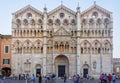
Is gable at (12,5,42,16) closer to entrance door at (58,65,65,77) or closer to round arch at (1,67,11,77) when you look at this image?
round arch at (1,67,11,77)

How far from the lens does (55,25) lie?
230ft

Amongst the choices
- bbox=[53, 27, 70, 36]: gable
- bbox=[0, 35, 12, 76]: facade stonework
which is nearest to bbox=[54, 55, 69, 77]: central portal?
bbox=[53, 27, 70, 36]: gable

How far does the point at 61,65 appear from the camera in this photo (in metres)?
70.2

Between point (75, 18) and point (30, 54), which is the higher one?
point (75, 18)

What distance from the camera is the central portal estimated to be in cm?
6981

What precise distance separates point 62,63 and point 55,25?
8.76 m

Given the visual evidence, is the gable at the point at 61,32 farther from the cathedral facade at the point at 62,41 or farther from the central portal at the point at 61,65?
the central portal at the point at 61,65

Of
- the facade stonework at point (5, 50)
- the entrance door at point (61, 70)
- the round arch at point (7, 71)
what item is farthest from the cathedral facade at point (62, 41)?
the round arch at point (7, 71)

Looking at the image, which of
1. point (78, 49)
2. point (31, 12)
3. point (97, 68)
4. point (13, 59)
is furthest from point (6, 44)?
point (97, 68)

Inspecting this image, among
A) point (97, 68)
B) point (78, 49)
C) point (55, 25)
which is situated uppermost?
point (55, 25)

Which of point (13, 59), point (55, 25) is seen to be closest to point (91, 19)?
point (55, 25)

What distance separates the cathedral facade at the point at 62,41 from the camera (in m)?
68.4

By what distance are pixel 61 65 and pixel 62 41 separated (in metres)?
5.70

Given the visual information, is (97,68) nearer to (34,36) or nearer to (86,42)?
(86,42)
